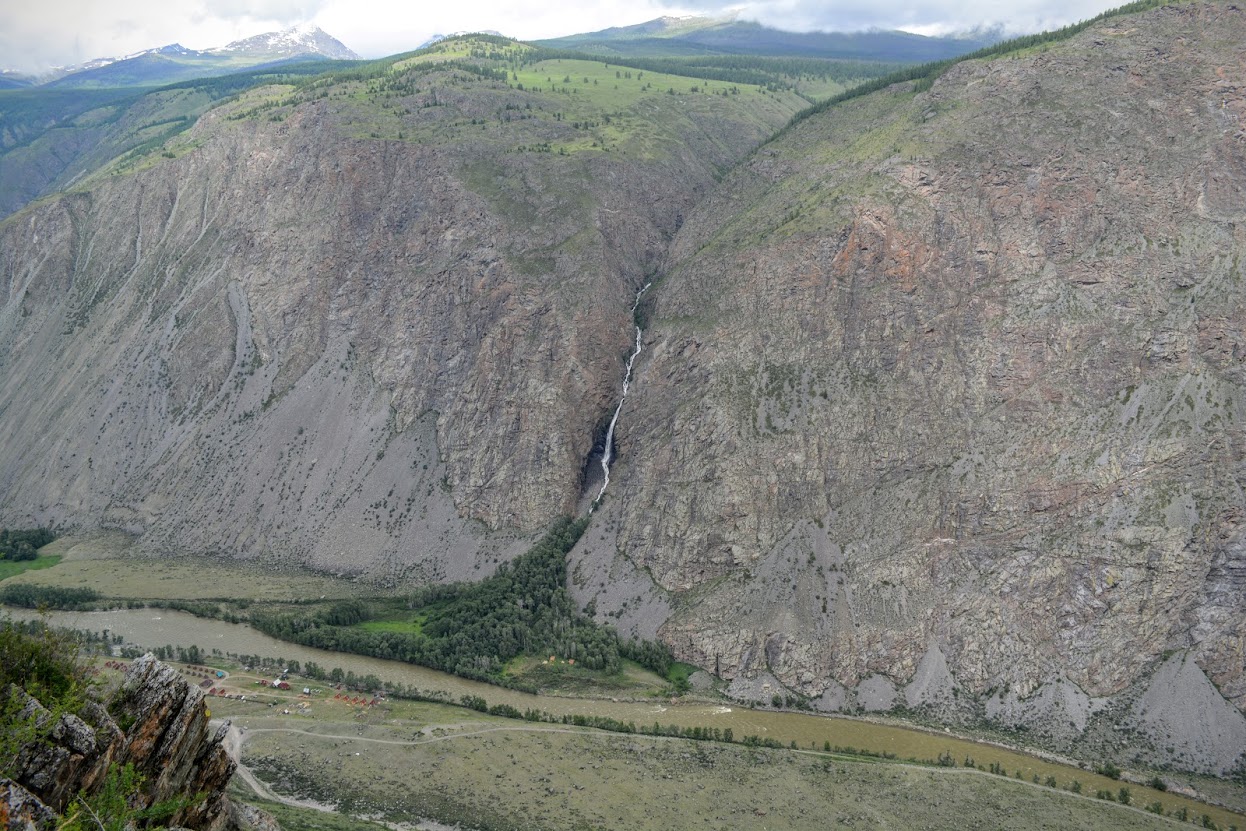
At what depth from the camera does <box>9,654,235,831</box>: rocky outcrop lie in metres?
25.4

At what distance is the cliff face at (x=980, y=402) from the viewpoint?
97125mm

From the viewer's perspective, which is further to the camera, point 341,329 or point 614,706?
point 341,329

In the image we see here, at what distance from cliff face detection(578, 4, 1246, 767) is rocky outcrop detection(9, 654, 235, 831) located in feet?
251

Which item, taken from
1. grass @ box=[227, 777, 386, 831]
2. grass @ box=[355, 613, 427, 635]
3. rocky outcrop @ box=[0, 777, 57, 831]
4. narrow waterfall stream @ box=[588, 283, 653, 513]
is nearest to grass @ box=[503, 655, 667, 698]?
grass @ box=[355, 613, 427, 635]

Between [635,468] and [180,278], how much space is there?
92.6 meters

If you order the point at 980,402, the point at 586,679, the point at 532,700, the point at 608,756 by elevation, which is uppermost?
the point at 980,402

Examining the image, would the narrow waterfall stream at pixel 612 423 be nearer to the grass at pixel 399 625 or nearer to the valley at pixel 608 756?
the grass at pixel 399 625

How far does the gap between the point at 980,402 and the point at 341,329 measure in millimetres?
96364

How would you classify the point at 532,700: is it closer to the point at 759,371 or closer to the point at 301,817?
the point at 301,817

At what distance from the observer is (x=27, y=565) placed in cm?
12850

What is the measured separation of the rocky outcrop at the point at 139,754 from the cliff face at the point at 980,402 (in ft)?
251

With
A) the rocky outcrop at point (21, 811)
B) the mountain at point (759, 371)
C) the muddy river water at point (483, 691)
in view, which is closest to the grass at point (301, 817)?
the muddy river water at point (483, 691)

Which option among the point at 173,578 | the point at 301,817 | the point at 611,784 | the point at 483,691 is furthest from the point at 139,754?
the point at 173,578

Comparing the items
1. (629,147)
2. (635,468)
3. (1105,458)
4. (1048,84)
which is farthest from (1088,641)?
(629,147)
